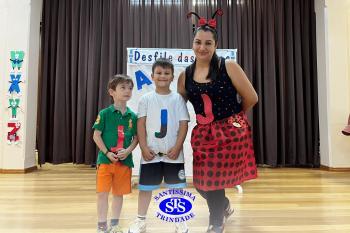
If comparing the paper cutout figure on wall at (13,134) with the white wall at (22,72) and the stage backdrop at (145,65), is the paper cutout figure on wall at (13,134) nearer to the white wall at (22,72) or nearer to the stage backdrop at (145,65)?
the white wall at (22,72)

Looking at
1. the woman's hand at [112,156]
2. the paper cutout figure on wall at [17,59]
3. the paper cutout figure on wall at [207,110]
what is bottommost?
the woman's hand at [112,156]

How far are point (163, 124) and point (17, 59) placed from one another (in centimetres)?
284

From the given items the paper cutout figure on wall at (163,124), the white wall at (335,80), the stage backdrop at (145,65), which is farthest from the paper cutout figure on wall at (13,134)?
the white wall at (335,80)

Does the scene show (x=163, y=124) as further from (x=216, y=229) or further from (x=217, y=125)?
(x=216, y=229)

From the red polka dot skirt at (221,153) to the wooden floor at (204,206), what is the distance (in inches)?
14.8

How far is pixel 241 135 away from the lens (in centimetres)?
139

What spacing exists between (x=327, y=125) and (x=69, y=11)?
3675mm

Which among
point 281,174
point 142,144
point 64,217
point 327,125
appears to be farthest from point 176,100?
point 327,125

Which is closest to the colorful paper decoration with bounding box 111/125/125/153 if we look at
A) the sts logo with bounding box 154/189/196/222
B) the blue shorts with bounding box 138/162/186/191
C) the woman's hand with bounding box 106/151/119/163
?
the woman's hand with bounding box 106/151/119/163

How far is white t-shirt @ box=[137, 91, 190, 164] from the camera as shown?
1423mm

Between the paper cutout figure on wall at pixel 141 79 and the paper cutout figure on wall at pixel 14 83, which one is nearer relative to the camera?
the paper cutout figure on wall at pixel 141 79

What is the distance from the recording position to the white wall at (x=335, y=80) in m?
3.66

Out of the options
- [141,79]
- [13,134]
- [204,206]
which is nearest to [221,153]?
[204,206]

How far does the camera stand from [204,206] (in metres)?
2.08
